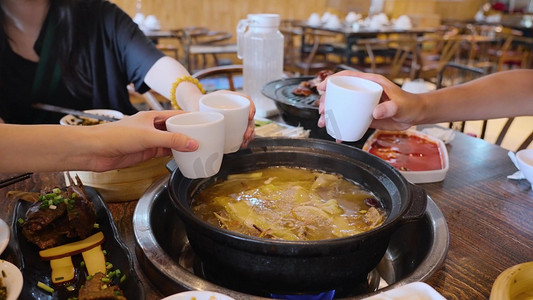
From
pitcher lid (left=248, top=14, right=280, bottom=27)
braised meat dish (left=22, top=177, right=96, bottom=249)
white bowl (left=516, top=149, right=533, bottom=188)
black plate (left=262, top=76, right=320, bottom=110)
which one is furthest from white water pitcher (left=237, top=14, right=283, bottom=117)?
braised meat dish (left=22, top=177, right=96, bottom=249)

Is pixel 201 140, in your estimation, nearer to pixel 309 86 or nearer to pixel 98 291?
pixel 98 291

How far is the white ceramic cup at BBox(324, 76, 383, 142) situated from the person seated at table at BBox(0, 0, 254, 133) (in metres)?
0.90

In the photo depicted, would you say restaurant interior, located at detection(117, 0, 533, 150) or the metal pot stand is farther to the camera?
restaurant interior, located at detection(117, 0, 533, 150)

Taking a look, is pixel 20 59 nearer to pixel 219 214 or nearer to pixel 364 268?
pixel 219 214

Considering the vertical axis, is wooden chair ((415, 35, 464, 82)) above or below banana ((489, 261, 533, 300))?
below

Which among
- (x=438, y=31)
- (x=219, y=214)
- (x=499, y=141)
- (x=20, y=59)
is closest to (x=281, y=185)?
(x=219, y=214)

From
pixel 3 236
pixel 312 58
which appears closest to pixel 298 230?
pixel 3 236

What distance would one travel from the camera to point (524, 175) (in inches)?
60.6

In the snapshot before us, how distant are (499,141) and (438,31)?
7459 millimetres

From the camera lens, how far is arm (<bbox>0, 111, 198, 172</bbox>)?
97cm

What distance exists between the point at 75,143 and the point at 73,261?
31cm

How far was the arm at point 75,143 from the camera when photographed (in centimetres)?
97

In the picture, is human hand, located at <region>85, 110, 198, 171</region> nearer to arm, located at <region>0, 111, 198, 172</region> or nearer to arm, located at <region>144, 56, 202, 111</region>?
arm, located at <region>0, 111, 198, 172</region>

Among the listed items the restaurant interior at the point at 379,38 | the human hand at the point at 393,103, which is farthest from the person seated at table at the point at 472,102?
the restaurant interior at the point at 379,38
